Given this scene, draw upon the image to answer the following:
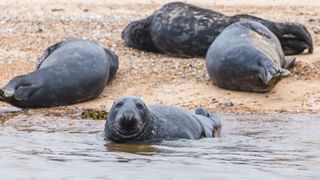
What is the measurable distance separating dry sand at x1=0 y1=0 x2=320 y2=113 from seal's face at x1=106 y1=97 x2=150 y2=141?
2.55 m

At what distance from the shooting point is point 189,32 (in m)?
11.8

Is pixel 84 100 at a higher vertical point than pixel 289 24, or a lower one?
lower

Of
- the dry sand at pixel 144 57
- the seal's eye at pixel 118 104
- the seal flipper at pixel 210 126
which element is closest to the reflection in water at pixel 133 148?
the seal's eye at pixel 118 104

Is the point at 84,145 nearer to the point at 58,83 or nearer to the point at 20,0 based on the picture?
the point at 58,83

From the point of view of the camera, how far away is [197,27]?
11.8 m

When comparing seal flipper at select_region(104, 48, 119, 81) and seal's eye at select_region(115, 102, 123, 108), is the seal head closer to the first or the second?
seal's eye at select_region(115, 102, 123, 108)

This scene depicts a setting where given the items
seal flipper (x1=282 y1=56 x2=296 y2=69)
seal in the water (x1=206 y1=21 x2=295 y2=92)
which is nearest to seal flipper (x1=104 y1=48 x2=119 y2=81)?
seal in the water (x1=206 y1=21 x2=295 y2=92)

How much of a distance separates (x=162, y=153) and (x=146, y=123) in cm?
77

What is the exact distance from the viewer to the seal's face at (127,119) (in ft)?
22.1

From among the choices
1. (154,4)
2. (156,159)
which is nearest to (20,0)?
(154,4)

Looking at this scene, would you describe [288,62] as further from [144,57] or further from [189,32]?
[144,57]

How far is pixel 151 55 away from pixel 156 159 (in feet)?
20.0

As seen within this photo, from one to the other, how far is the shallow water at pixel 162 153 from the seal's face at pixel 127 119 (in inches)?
5.3

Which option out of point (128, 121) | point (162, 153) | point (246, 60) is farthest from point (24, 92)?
point (162, 153)
